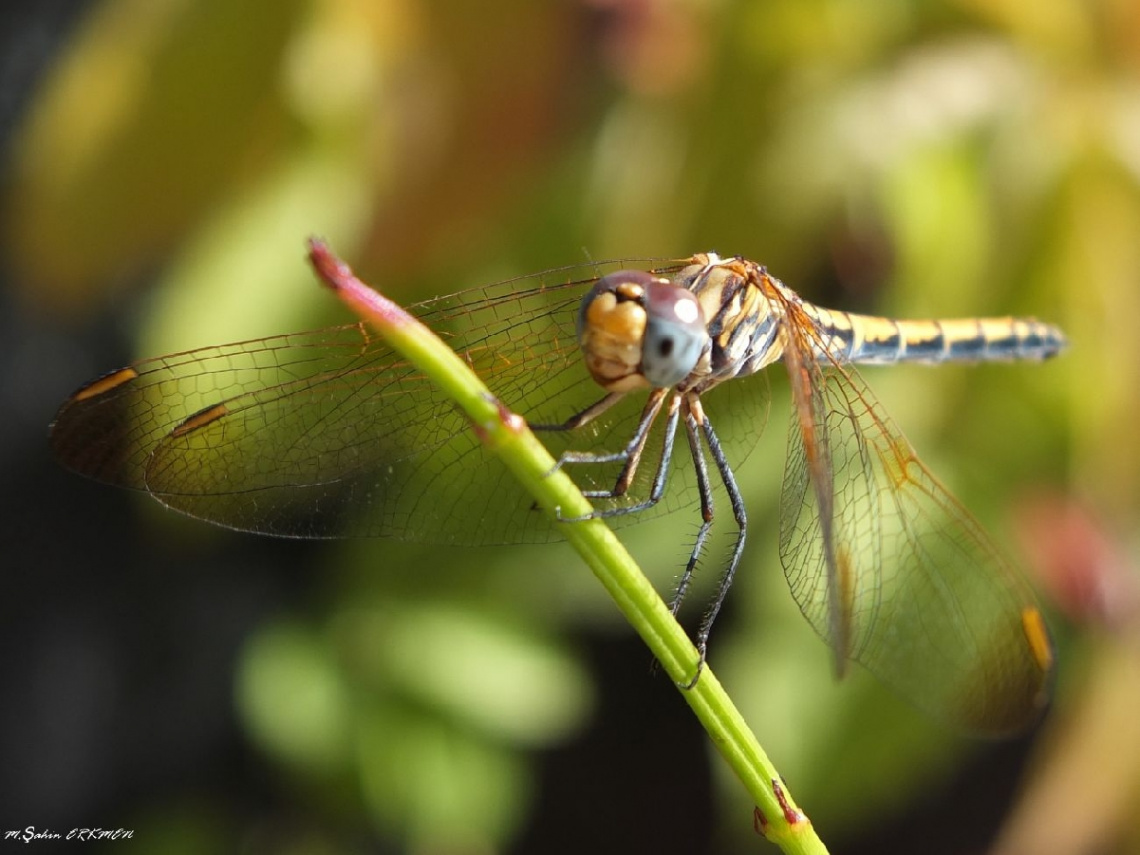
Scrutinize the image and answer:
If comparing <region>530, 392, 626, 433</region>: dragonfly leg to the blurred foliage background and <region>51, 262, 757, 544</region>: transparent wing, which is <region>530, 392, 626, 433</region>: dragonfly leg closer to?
<region>51, 262, 757, 544</region>: transparent wing

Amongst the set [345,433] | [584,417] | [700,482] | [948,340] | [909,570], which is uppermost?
[345,433]

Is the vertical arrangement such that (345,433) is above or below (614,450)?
above

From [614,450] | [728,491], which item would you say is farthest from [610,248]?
[728,491]

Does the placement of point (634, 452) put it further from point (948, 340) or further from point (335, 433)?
point (948, 340)

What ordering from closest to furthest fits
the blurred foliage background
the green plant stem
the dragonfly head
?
the green plant stem → the dragonfly head → the blurred foliage background

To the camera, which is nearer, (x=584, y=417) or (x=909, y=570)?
(x=584, y=417)

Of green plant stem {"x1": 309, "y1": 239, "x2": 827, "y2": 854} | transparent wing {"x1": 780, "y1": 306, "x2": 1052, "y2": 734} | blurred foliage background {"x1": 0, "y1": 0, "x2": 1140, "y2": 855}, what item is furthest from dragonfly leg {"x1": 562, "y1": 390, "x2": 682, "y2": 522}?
green plant stem {"x1": 309, "y1": 239, "x2": 827, "y2": 854}

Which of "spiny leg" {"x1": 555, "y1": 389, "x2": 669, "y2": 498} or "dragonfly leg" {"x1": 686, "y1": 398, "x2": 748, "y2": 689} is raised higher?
"spiny leg" {"x1": 555, "y1": 389, "x2": 669, "y2": 498}
